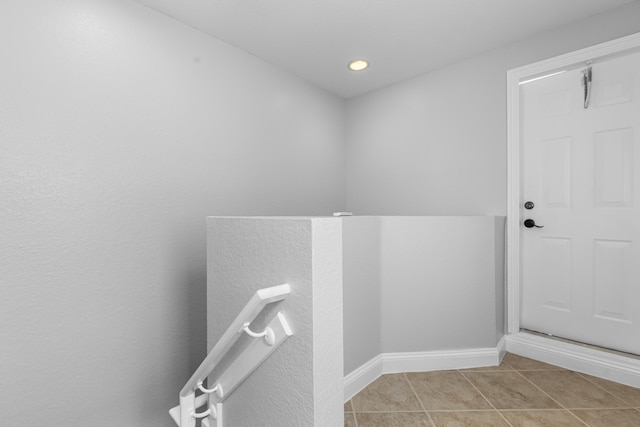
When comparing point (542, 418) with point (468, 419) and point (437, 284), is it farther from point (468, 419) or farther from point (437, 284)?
point (437, 284)

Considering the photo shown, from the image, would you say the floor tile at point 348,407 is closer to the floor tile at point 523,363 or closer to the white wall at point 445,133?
the floor tile at point 523,363

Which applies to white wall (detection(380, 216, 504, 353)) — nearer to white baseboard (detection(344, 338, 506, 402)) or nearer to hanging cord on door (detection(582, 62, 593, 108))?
white baseboard (detection(344, 338, 506, 402))

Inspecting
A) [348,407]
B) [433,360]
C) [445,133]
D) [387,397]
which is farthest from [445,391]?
[445,133]

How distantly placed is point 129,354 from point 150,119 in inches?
53.7

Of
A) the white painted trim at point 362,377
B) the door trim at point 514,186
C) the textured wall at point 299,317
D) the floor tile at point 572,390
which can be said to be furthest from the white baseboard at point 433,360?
the textured wall at point 299,317

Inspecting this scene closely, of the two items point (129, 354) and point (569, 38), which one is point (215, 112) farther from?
point (569, 38)

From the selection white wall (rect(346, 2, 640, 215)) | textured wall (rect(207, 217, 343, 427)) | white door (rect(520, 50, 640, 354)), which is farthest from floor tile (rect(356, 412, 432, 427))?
white wall (rect(346, 2, 640, 215))

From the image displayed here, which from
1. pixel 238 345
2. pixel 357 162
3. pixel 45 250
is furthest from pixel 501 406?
pixel 45 250

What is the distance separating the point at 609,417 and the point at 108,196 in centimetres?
288

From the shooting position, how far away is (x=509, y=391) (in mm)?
1804

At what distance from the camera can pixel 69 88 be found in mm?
1540

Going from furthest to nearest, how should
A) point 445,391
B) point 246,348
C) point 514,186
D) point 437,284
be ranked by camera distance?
1. point 514,186
2. point 437,284
3. point 445,391
4. point 246,348

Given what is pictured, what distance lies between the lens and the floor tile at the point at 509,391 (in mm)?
1680

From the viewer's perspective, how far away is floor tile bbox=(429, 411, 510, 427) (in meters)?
1.54
